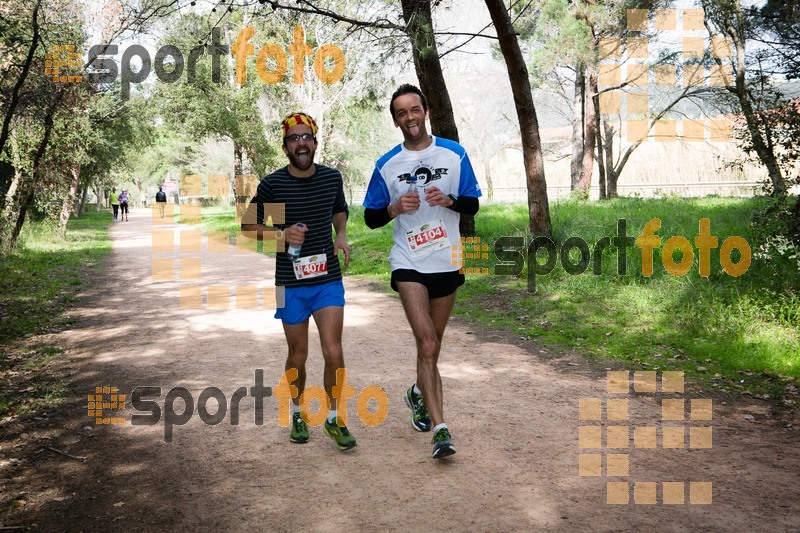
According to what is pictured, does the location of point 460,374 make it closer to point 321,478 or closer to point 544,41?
point 321,478

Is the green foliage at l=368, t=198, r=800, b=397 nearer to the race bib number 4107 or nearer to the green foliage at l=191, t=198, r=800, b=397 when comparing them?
the green foliage at l=191, t=198, r=800, b=397

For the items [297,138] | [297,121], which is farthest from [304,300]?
[297,121]

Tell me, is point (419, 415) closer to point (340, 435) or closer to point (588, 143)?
point (340, 435)

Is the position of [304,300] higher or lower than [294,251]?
lower

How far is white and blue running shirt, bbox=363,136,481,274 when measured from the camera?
4797 millimetres

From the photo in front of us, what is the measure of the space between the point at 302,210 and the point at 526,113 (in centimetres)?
808

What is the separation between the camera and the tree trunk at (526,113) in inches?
445

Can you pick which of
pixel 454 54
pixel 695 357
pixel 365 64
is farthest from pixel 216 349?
pixel 454 54

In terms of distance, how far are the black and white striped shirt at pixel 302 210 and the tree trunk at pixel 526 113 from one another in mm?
7473

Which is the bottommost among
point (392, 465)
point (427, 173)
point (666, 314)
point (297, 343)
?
point (392, 465)

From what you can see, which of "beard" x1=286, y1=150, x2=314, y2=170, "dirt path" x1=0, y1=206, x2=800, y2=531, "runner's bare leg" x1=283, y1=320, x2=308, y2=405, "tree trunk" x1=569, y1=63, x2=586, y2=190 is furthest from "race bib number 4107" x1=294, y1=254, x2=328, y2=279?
"tree trunk" x1=569, y1=63, x2=586, y2=190

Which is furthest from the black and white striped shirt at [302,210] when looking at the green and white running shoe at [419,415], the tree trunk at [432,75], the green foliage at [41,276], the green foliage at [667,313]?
the tree trunk at [432,75]

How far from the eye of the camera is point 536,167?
12195 mm

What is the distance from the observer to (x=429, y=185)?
15.8 ft
